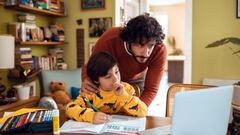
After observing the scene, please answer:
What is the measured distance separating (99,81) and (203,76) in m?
2.27

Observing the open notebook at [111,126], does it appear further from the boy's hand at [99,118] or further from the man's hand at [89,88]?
the man's hand at [89,88]

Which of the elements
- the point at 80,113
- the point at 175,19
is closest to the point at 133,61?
the point at 80,113

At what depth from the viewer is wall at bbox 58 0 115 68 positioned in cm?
379

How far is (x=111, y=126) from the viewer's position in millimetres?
1115

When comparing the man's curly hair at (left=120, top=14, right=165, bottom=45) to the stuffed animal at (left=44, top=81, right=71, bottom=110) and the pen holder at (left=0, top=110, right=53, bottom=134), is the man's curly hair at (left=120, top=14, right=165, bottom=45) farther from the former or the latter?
the stuffed animal at (left=44, top=81, right=71, bottom=110)

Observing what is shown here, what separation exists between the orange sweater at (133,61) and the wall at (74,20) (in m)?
2.20

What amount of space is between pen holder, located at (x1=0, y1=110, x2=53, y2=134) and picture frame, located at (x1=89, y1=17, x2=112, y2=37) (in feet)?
9.04

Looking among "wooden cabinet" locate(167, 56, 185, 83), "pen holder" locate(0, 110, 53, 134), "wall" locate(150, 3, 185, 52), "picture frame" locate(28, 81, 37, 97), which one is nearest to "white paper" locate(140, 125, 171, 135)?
"pen holder" locate(0, 110, 53, 134)

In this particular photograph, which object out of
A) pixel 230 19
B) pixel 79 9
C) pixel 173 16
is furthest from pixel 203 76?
pixel 173 16

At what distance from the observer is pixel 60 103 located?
2.90 m

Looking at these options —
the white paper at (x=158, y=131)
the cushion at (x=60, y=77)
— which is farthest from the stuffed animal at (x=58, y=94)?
the white paper at (x=158, y=131)

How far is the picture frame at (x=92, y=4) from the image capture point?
3797 mm

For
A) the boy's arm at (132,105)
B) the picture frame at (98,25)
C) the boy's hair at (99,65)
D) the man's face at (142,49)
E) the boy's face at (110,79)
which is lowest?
the boy's arm at (132,105)

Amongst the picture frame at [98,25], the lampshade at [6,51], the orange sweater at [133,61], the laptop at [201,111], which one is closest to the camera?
the laptop at [201,111]
